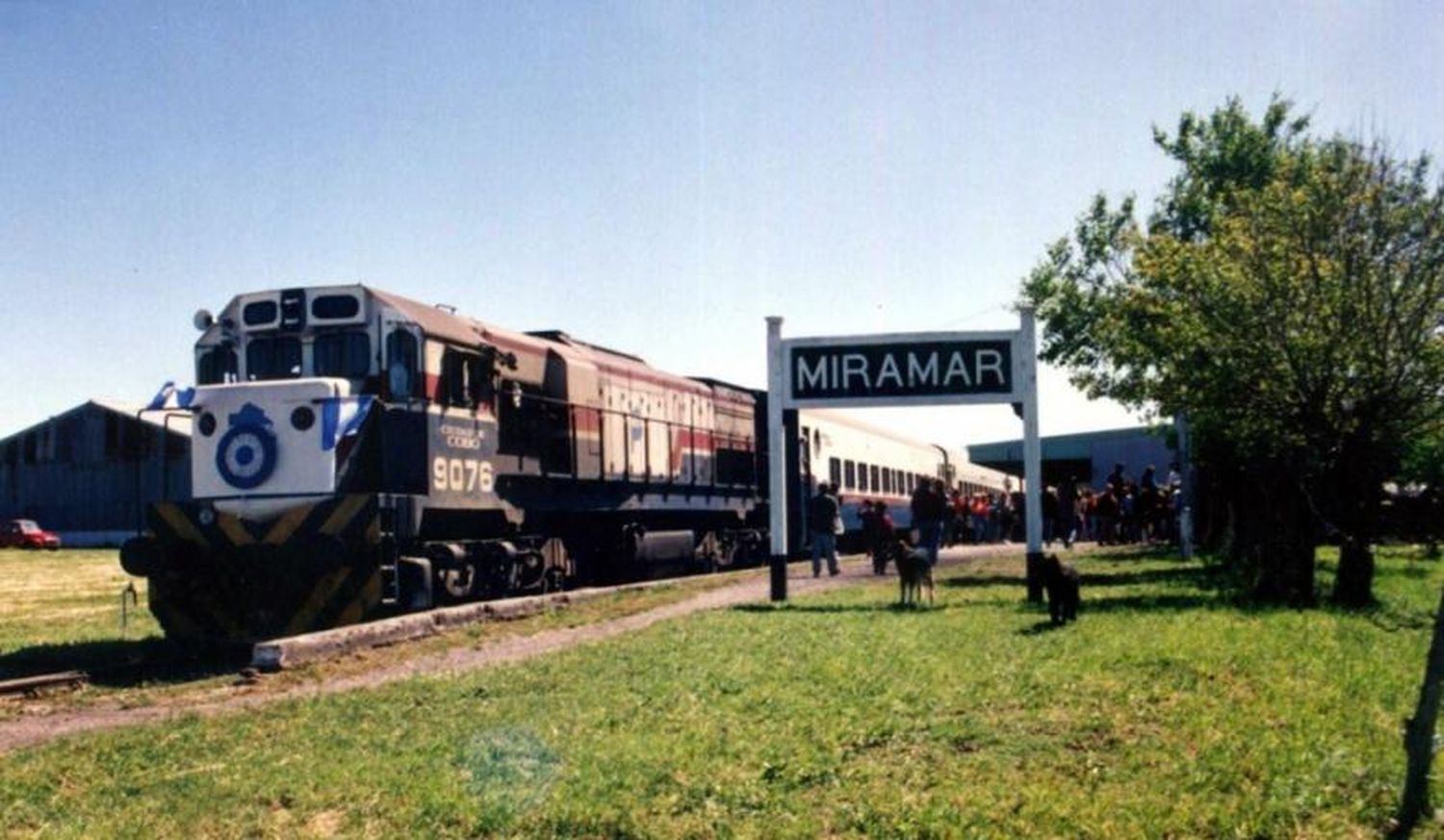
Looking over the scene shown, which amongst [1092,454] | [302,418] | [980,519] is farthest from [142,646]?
[1092,454]

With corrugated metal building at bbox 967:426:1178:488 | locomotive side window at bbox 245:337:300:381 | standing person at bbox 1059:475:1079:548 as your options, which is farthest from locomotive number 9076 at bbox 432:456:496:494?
corrugated metal building at bbox 967:426:1178:488

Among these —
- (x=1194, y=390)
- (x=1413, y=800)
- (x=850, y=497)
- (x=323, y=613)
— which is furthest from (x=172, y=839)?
(x=850, y=497)

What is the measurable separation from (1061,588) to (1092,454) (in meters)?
60.8

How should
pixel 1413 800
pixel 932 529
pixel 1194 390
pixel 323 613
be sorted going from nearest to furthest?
1. pixel 1413 800
2. pixel 323 613
3. pixel 1194 390
4. pixel 932 529

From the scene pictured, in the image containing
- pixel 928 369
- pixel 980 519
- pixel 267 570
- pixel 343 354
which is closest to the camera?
pixel 267 570

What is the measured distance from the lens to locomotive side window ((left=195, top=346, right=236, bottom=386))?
16078mm

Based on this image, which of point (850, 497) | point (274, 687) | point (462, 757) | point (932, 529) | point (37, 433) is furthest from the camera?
point (37, 433)

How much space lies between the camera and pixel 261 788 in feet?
23.3

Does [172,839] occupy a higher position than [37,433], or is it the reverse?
[37,433]

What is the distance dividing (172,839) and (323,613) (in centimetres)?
835

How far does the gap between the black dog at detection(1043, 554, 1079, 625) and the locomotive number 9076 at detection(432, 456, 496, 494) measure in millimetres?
7271

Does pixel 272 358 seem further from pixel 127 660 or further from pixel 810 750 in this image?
pixel 810 750

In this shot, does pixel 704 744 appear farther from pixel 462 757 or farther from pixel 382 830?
pixel 382 830

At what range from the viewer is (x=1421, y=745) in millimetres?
6031
